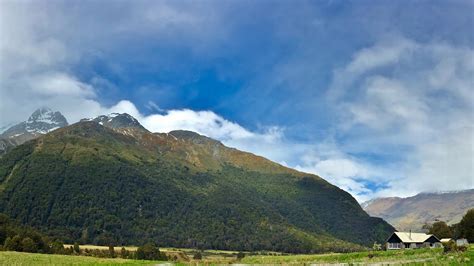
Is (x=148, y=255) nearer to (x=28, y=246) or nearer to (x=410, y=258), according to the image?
(x=28, y=246)

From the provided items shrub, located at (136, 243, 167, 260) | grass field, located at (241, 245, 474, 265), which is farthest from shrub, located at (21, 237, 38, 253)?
grass field, located at (241, 245, 474, 265)

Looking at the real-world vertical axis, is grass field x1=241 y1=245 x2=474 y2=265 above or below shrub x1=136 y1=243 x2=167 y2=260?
below

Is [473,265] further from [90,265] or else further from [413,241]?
[413,241]

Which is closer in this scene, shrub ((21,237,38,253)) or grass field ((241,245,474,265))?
grass field ((241,245,474,265))

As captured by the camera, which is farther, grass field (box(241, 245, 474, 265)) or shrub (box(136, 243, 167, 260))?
shrub (box(136, 243, 167, 260))

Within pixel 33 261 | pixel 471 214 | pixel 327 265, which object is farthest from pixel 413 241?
pixel 33 261

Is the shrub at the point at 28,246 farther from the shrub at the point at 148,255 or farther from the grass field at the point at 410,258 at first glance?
the grass field at the point at 410,258

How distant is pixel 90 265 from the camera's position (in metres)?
57.4

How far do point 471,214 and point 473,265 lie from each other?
104 meters

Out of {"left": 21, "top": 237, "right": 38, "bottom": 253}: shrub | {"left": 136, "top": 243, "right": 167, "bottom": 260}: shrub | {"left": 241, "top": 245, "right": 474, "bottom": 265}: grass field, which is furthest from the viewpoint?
{"left": 136, "top": 243, "right": 167, "bottom": 260}: shrub

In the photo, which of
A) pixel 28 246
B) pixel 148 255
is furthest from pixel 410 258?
pixel 148 255

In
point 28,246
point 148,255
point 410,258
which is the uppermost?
point 148,255

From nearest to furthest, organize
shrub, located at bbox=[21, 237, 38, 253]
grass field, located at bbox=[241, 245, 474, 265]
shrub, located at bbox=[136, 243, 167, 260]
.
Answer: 1. grass field, located at bbox=[241, 245, 474, 265]
2. shrub, located at bbox=[21, 237, 38, 253]
3. shrub, located at bbox=[136, 243, 167, 260]

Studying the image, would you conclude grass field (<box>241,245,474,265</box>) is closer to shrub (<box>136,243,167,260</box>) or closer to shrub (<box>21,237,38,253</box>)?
shrub (<box>21,237,38,253</box>)
